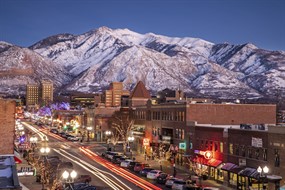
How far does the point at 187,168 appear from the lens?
229ft

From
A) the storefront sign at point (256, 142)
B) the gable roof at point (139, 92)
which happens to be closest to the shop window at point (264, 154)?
the storefront sign at point (256, 142)

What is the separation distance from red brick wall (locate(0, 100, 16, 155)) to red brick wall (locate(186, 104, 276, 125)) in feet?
119

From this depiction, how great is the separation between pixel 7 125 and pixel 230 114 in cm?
4222

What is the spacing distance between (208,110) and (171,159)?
9.83 meters

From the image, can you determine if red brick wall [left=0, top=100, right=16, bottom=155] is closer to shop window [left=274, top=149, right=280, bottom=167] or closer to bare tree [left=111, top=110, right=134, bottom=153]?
shop window [left=274, top=149, right=280, bottom=167]

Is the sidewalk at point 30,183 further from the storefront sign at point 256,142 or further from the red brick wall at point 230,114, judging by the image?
the red brick wall at point 230,114

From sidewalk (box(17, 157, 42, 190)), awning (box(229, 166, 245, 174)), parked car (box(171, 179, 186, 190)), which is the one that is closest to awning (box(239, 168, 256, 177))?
awning (box(229, 166, 245, 174))

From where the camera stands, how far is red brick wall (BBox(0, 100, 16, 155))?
40344mm

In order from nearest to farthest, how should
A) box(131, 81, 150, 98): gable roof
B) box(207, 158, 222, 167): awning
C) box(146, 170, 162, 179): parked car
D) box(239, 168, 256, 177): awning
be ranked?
box(239, 168, 256, 177): awning, box(146, 170, 162, 179): parked car, box(207, 158, 222, 167): awning, box(131, 81, 150, 98): gable roof

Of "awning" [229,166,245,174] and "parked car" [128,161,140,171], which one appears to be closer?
"awning" [229,166,245,174]

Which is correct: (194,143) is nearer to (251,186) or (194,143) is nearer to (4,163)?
(251,186)

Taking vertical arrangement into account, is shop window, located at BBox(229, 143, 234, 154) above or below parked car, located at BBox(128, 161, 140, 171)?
above

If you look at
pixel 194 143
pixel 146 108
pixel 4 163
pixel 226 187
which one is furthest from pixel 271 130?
pixel 146 108

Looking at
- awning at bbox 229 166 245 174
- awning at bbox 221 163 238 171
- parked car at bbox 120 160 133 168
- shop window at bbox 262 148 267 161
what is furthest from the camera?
Answer: parked car at bbox 120 160 133 168
